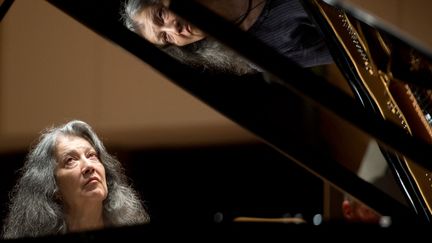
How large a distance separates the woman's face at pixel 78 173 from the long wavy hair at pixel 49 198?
19 millimetres

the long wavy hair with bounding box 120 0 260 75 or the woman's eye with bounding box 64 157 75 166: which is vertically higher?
the long wavy hair with bounding box 120 0 260 75

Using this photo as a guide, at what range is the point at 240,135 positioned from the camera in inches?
114

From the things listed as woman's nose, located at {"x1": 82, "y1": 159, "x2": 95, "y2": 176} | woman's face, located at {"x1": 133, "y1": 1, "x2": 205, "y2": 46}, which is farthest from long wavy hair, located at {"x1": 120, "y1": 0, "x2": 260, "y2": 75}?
woman's nose, located at {"x1": 82, "y1": 159, "x2": 95, "y2": 176}

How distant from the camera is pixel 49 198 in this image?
200 cm

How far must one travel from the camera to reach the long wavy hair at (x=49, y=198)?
6.44ft

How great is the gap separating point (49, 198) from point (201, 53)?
500 millimetres

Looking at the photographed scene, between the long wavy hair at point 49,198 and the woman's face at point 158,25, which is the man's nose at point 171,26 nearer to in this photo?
the woman's face at point 158,25

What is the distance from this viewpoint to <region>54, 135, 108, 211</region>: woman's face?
1.96m

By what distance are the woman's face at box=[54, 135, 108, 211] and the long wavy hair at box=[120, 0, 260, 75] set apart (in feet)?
1.13

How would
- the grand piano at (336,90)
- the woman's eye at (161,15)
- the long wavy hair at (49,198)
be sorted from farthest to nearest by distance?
the long wavy hair at (49,198), the woman's eye at (161,15), the grand piano at (336,90)

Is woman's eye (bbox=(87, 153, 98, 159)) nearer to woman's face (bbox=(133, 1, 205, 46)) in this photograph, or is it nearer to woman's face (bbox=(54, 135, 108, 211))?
woman's face (bbox=(54, 135, 108, 211))

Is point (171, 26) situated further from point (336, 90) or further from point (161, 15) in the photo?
point (336, 90)

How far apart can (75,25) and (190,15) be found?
250 cm

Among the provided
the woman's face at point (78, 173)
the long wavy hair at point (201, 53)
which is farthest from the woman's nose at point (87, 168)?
the long wavy hair at point (201, 53)
